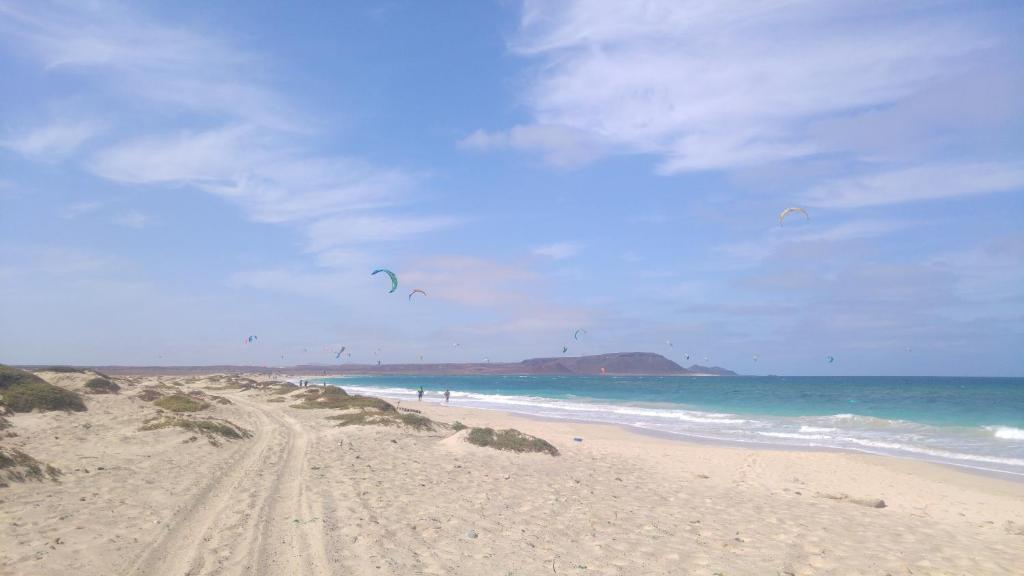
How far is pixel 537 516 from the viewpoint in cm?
849

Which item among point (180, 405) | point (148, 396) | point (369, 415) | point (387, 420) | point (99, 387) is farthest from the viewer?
point (99, 387)

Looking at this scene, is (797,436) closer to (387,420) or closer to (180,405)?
(387,420)

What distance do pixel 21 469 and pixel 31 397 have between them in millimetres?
11291

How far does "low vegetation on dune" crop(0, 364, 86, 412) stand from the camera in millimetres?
16552

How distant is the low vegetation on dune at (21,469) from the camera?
810 centimetres

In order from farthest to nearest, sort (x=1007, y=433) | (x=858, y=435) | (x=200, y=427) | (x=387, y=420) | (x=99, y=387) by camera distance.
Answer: (x=99, y=387) < (x=1007, y=433) < (x=858, y=435) < (x=387, y=420) < (x=200, y=427)

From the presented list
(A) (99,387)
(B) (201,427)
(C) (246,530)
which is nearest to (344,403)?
(A) (99,387)

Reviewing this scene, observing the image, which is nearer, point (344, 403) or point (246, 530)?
point (246, 530)

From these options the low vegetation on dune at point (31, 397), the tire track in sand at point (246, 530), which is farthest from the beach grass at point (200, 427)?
the low vegetation on dune at point (31, 397)

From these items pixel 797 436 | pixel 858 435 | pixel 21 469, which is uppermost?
pixel 21 469

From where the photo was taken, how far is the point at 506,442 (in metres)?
15.1

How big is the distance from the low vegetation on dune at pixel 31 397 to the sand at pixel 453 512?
1269mm

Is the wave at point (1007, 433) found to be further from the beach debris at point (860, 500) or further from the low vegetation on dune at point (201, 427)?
the low vegetation on dune at point (201, 427)

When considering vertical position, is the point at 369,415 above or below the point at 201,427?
below
